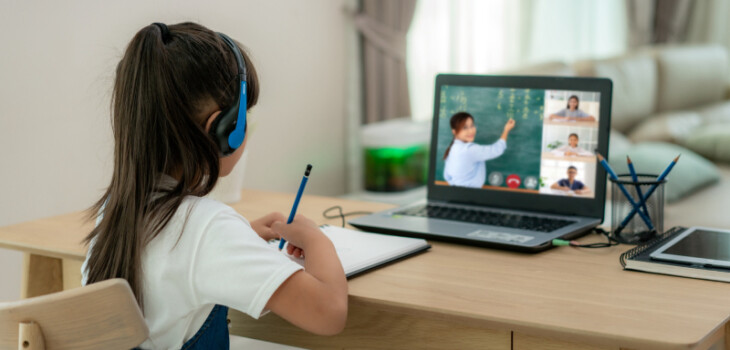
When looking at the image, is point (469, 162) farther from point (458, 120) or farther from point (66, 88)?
point (66, 88)

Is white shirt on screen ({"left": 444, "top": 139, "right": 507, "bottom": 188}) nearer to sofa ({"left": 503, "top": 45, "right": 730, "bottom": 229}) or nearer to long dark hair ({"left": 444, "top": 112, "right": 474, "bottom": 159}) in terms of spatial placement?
long dark hair ({"left": 444, "top": 112, "right": 474, "bottom": 159})

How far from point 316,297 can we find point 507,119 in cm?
66

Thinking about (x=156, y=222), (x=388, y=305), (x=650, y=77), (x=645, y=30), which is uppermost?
(x=645, y=30)

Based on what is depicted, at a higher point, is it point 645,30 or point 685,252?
point 645,30

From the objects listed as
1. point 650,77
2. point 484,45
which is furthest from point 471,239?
point 650,77

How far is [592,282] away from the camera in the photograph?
Answer: 3.53 ft

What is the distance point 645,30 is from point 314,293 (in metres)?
4.25

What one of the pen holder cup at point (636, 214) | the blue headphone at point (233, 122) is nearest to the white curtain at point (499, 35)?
the pen holder cup at point (636, 214)

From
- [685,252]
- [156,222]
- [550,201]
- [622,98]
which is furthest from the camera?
[622,98]

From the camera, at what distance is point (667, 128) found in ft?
11.8

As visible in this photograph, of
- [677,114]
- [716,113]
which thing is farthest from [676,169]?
[716,113]

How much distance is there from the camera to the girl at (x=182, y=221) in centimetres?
95

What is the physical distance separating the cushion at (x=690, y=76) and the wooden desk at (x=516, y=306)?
122 inches

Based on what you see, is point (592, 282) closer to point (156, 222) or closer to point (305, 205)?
point (156, 222)
